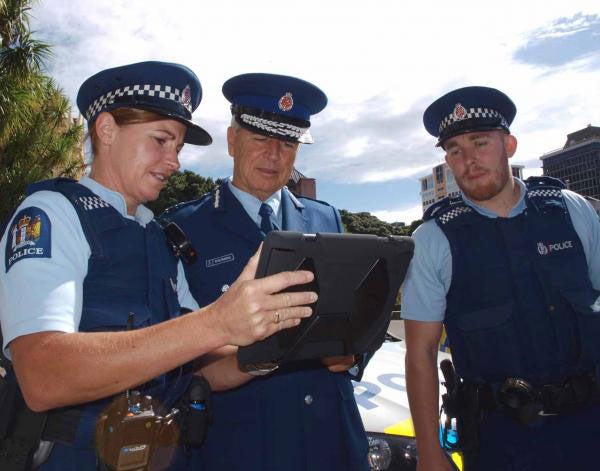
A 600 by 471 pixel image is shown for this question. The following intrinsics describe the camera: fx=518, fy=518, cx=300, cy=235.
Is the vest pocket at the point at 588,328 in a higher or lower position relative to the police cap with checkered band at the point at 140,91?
lower

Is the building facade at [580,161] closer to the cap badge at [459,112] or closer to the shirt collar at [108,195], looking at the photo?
the cap badge at [459,112]

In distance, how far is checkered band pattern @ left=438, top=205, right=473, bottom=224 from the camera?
8.73 feet

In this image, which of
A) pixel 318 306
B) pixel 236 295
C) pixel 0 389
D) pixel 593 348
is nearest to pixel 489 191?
pixel 593 348

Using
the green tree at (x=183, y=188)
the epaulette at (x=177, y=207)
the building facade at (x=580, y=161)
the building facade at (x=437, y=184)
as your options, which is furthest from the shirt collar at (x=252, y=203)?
the building facade at (x=580, y=161)

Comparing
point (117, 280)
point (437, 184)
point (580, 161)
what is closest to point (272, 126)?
point (117, 280)

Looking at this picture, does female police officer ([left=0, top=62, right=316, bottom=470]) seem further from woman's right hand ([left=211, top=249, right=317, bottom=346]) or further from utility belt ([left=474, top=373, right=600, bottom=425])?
utility belt ([left=474, top=373, right=600, bottom=425])

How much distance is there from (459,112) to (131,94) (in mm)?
1730

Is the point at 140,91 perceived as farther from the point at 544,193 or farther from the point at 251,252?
the point at 544,193

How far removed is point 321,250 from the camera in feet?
4.42

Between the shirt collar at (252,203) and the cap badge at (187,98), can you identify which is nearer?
the cap badge at (187,98)

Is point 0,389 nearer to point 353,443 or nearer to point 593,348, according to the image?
point 353,443

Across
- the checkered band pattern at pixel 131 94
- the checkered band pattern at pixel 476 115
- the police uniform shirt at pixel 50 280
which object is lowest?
the police uniform shirt at pixel 50 280

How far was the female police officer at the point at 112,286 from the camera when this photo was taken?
125 cm

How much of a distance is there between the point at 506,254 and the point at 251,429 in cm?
147
